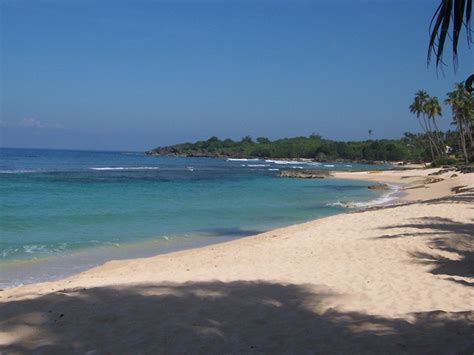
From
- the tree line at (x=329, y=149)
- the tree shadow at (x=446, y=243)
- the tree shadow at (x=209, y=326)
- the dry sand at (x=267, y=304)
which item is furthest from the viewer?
the tree line at (x=329, y=149)

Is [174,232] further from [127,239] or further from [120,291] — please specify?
[120,291]

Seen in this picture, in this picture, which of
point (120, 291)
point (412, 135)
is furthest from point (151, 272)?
point (412, 135)

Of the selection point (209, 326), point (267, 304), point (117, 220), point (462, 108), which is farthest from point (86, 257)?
point (462, 108)

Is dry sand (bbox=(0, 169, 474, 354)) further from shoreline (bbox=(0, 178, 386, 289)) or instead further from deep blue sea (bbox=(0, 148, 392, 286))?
deep blue sea (bbox=(0, 148, 392, 286))

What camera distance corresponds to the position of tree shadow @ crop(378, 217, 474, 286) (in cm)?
819

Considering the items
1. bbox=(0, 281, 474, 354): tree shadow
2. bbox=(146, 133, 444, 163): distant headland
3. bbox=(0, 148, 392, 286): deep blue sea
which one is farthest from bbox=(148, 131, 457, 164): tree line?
bbox=(0, 281, 474, 354): tree shadow

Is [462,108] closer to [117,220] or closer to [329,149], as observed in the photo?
[117,220]

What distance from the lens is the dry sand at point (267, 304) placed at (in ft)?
14.8

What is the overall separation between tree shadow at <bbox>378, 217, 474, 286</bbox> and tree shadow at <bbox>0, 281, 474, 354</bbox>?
2.78m

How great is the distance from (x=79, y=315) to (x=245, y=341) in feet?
6.61

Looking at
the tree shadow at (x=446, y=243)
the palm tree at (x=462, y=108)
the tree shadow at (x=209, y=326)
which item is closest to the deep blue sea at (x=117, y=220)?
the tree shadow at (x=209, y=326)

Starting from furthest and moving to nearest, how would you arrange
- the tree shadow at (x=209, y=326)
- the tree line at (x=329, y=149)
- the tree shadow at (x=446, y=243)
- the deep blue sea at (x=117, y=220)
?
1. the tree line at (x=329, y=149)
2. the deep blue sea at (x=117, y=220)
3. the tree shadow at (x=446, y=243)
4. the tree shadow at (x=209, y=326)

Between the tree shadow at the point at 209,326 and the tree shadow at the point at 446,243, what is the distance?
110 inches

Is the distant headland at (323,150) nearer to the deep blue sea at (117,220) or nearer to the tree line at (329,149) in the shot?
the tree line at (329,149)
